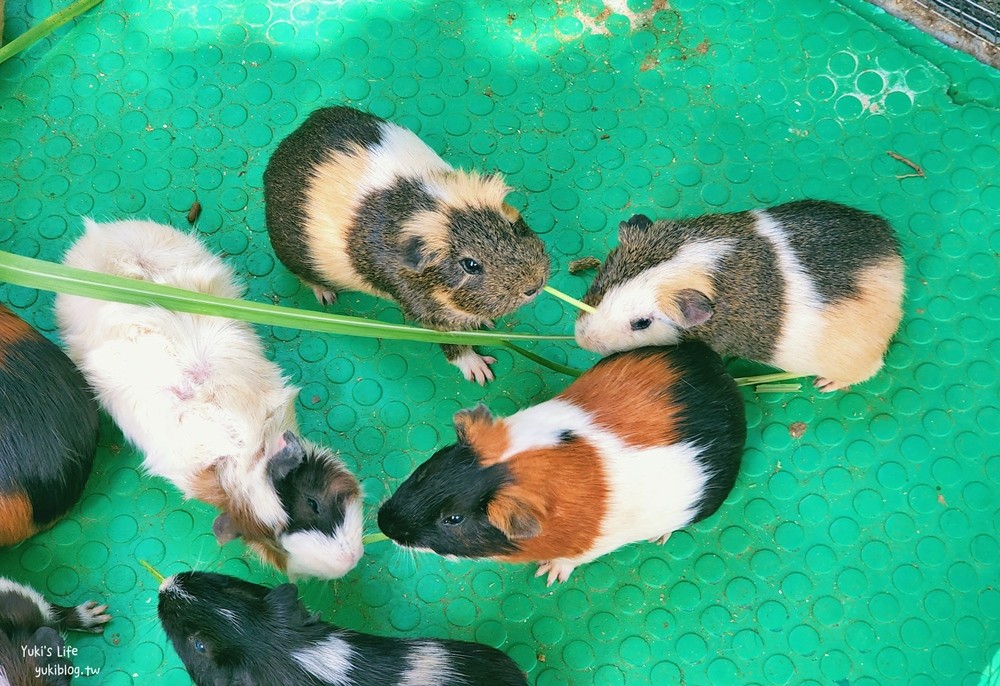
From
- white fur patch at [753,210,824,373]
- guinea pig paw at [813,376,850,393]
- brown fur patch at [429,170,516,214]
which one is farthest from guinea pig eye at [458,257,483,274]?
guinea pig paw at [813,376,850,393]

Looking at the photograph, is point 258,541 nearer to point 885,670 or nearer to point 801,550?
point 801,550

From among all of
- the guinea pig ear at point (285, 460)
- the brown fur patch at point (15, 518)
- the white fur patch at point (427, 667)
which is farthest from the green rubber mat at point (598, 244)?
the guinea pig ear at point (285, 460)

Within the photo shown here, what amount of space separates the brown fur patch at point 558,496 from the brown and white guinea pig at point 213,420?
63 cm

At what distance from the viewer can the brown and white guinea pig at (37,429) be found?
3.06m

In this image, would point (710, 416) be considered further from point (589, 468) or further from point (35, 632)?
point (35, 632)

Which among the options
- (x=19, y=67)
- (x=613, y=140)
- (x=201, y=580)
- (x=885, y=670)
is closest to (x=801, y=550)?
(x=885, y=670)

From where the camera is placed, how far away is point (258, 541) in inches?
122

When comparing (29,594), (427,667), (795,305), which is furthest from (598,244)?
(29,594)

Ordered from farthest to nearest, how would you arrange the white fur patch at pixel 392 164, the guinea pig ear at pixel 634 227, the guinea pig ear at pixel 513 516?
the guinea pig ear at pixel 634 227
the white fur patch at pixel 392 164
the guinea pig ear at pixel 513 516

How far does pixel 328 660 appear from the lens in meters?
2.82

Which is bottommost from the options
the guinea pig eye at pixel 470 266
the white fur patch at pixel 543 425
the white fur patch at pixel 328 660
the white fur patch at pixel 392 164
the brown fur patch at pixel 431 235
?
the white fur patch at pixel 328 660

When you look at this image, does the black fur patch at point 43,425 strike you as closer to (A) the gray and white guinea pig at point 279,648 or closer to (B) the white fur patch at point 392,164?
(A) the gray and white guinea pig at point 279,648

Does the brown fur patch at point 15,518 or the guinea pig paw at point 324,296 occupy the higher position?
the guinea pig paw at point 324,296

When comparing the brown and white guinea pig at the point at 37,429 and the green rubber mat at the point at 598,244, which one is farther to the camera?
the green rubber mat at the point at 598,244
